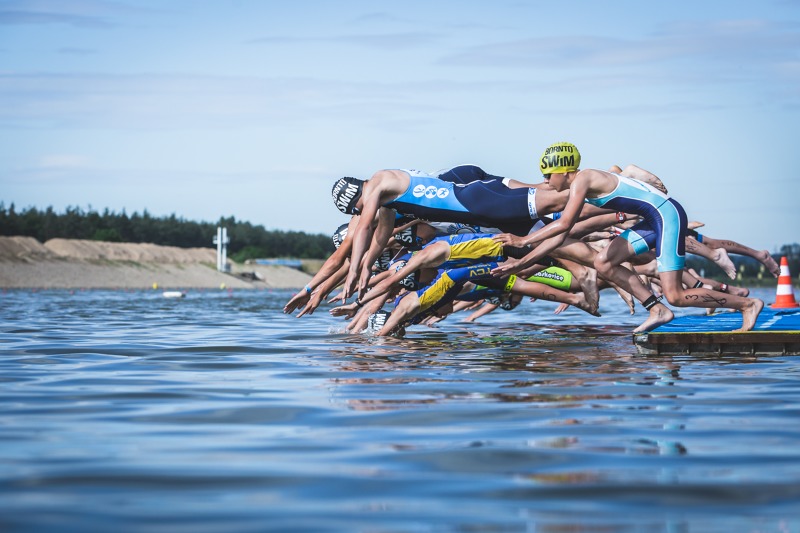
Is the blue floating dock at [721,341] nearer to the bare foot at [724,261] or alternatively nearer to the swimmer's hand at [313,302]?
the swimmer's hand at [313,302]

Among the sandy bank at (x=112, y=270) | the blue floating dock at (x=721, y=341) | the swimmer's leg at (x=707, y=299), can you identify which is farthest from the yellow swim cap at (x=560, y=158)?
the sandy bank at (x=112, y=270)

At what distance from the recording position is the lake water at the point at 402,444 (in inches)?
158

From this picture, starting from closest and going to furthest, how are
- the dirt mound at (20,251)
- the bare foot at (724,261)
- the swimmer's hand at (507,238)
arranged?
1. the swimmer's hand at (507,238)
2. the bare foot at (724,261)
3. the dirt mound at (20,251)

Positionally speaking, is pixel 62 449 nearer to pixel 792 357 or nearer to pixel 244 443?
pixel 244 443

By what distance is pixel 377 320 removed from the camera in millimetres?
14086

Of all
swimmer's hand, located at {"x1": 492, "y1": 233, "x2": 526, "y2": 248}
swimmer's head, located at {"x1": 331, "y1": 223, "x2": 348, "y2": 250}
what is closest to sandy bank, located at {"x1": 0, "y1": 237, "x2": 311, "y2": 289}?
swimmer's head, located at {"x1": 331, "y1": 223, "x2": 348, "y2": 250}

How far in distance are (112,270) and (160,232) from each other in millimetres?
62455

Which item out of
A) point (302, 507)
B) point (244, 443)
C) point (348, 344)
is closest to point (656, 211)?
point (348, 344)

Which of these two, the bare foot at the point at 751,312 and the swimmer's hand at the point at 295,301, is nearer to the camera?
the bare foot at the point at 751,312

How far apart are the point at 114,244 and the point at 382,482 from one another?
144 metres

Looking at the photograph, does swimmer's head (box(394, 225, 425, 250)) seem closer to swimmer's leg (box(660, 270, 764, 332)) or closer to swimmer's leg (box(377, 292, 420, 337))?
swimmer's leg (box(377, 292, 420, 337))

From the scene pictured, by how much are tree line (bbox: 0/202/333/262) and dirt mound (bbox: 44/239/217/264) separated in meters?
4.54

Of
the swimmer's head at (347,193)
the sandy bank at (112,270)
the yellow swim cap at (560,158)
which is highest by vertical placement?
the yellow swim cap at (560,158)

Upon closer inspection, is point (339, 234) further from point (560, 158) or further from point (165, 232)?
point (165, 232)
